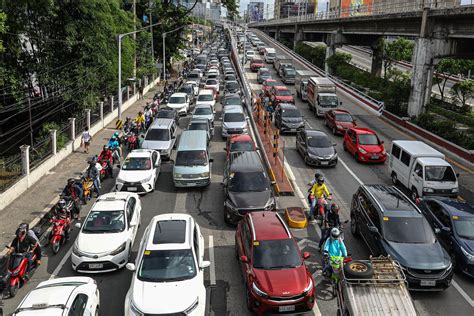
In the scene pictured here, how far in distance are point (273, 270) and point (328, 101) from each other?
84.5ft

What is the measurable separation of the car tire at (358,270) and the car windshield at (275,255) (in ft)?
5.22

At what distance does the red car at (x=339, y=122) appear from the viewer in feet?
99.7

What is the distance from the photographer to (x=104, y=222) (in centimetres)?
1450

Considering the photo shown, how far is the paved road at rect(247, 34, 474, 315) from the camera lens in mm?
12156

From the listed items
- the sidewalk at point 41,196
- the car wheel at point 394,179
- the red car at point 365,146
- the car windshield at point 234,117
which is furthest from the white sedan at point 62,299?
the car windshield at point 234,117

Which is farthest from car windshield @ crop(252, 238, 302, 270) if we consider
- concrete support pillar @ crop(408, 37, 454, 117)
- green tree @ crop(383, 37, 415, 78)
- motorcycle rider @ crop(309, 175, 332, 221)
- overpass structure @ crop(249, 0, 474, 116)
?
green tree @ crop(383, 37, 415, 78)

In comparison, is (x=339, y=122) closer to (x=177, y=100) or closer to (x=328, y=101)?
(x=328, y=101)

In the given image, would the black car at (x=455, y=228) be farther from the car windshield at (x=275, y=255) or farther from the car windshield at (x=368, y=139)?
the car windshield at (x=368, y=139)

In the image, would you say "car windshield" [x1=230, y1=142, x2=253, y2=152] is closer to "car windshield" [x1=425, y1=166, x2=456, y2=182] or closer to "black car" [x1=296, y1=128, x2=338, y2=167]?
"black car" [x1=296, y1=128, x2=338, y2=167]

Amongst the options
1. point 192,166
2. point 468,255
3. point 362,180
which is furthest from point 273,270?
point 362,180

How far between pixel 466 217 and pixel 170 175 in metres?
13.5

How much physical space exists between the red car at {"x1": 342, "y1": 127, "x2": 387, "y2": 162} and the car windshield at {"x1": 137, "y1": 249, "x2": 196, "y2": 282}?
1498 cm

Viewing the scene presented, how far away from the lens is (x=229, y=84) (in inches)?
1789

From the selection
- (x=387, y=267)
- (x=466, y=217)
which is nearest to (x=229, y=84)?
(x=466, y=217)
